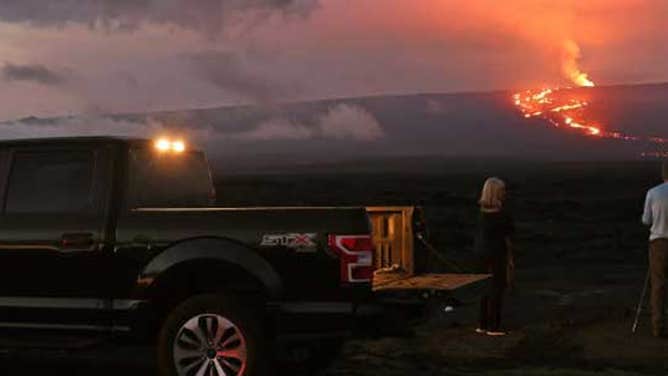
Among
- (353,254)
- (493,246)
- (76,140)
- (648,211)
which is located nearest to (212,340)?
(353,254)

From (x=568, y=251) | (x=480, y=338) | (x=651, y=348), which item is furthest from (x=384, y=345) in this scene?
(x=568, y=251)

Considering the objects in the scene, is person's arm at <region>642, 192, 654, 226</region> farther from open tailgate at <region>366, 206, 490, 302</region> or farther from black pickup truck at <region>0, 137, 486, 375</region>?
black pickup truck at <region>0, 137, 486, 375</region>

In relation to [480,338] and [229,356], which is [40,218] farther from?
[480,338]

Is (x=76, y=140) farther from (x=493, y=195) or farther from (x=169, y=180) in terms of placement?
(x=493, y=195)

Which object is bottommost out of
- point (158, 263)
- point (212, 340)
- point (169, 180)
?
point (212, 340)

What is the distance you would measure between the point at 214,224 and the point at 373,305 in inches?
49.6

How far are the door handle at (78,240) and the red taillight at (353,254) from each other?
1.86 m

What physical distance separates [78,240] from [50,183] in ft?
2.01

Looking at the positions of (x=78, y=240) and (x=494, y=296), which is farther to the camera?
(x=494, y=296)

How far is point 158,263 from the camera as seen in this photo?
23.2 ft

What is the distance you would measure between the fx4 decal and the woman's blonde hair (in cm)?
442

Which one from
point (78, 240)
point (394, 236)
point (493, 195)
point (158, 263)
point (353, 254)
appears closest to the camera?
point (353, 254)

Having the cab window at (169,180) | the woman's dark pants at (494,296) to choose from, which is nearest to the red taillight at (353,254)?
the cab window at (169,180)

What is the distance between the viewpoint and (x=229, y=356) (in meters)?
6.97
